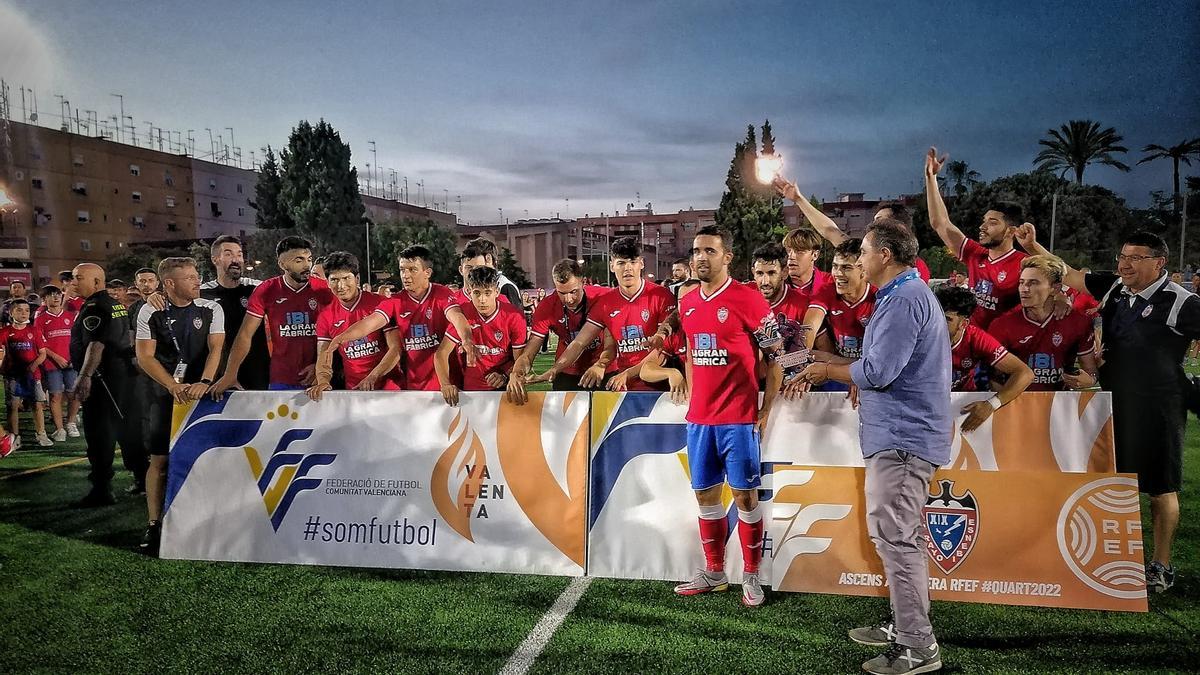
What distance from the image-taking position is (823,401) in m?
4.87

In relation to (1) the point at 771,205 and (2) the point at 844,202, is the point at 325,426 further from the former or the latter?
(2) the point at 844,202

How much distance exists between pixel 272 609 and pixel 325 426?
139 cm

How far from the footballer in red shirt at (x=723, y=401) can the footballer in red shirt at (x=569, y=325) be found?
3.68 feet

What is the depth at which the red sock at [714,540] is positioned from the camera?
4.59 meters

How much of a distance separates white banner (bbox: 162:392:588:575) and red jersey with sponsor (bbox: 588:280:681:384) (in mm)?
807

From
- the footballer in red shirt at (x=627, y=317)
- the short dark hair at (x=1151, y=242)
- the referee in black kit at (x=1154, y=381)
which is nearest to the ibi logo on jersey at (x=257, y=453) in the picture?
the footballer in red shirt at (x=627, y=317)

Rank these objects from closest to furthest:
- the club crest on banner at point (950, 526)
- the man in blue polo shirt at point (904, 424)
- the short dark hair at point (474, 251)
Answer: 1. the man in blue polo shirt at point (904, 424)
2. the club crest on banner at point (950, 526)
3. the short dark hair at point (474, 251)

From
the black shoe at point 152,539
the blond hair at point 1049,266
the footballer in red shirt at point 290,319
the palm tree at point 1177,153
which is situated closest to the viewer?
the blond hair at point 1049,266

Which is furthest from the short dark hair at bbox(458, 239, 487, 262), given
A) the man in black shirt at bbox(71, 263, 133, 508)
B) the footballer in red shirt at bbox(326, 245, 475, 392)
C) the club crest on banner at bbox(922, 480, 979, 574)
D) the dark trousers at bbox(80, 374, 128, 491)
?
the club crest on banner at bbox(922, 480, 979, 574)

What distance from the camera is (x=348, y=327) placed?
6.19 metres

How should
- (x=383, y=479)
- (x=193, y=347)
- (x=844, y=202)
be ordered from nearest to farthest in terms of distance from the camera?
(x=383, y=479) < (x=193, y=347) < (x=844, y=202)

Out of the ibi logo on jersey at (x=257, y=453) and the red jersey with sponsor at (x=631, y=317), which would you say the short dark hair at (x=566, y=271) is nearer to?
the red jersey with sponsor at (x=631, y=317)

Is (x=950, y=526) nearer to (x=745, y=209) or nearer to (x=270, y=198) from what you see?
(x=745, y=209)

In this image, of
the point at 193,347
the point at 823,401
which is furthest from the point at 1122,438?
the point at 193,347
